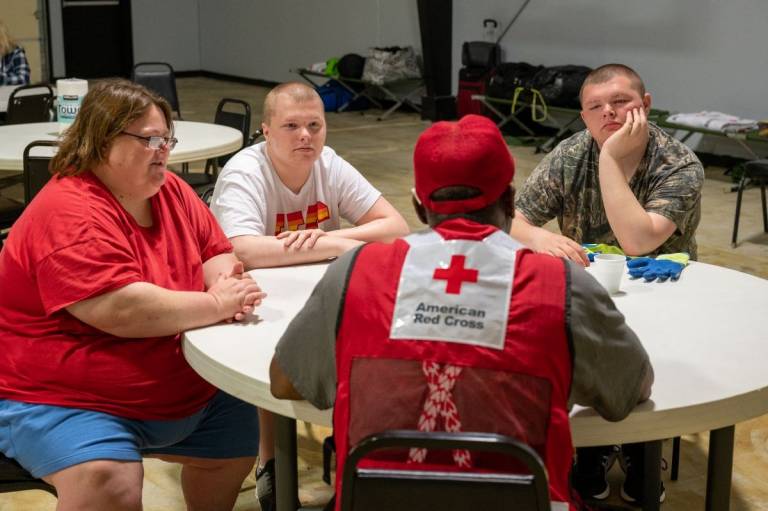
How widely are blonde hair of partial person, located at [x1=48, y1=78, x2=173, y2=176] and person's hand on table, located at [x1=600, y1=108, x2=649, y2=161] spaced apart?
133cm

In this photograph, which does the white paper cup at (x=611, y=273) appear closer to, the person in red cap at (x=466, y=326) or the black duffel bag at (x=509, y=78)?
the person in red cap at (x=466, y=326)

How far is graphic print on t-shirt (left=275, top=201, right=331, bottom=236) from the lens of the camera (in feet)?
10.1

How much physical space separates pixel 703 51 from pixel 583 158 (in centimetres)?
593

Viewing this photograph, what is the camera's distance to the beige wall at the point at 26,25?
13469mm

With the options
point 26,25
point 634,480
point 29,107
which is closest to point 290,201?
point 634,480

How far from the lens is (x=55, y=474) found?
6.90ft

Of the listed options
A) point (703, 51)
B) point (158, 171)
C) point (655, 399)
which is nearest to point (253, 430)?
point (158, 171)

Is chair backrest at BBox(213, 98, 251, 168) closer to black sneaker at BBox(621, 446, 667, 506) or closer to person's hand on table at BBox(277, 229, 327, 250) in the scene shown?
person's hand on table at BBox(277, 229, 327, 250)

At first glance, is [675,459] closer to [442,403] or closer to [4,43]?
[442,403]

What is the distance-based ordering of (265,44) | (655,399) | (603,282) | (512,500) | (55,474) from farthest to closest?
(265,44) < (603,282) < (55,474) < (655,399) < (512,500)

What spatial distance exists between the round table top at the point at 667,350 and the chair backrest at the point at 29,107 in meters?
3.77

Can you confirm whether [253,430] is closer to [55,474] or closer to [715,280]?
[55,474]

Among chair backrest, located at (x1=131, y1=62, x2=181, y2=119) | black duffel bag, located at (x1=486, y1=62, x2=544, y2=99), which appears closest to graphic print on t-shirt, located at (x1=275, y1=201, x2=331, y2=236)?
chair backrest, located at (x1=131, y1=62, x2=181, y2=119)

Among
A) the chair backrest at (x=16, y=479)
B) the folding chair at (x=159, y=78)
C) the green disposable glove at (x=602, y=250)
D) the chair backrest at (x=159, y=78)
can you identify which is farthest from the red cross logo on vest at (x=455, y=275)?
the chair backrest at (x=159, y=78)
